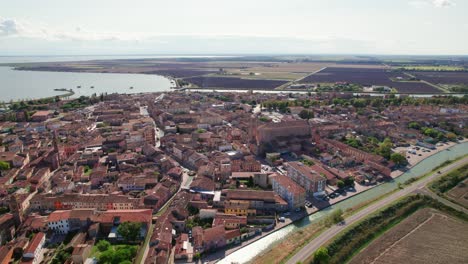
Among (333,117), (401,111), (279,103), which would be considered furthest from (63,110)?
(401,111)

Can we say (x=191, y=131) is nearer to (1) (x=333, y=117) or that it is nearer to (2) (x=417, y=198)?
(1) (x=333, y=117)

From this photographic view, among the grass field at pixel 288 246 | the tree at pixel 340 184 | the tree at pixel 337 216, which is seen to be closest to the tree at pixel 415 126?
the tree at pixel 340 184

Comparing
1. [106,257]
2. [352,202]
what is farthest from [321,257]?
[106,257]

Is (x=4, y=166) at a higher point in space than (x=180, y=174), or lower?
higher

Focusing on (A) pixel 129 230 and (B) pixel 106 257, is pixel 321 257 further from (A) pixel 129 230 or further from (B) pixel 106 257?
(B) pixel 106 257

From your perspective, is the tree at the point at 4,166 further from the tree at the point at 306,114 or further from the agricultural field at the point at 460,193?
the tree at the point at 306,114

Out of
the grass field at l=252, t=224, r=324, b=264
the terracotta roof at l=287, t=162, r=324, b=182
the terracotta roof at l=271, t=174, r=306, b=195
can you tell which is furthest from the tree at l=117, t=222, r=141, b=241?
the terracotta roof at l=287, t=162, r=324, b=182

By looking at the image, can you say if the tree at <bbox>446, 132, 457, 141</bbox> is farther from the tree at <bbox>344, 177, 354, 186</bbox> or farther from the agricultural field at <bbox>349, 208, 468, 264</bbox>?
the agricultural field at <bbox>349, 208, 468, 264</bbox>
